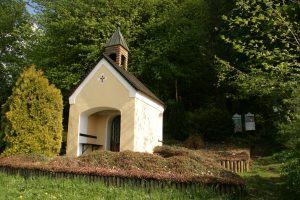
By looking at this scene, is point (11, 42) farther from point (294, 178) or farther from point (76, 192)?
point (294, 178)

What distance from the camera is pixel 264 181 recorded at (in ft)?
38.4

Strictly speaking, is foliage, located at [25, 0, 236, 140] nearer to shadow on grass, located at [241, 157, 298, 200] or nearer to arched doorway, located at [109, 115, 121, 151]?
arched doorway, located at [109, 115, 121, 151]

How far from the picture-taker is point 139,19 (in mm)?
27109

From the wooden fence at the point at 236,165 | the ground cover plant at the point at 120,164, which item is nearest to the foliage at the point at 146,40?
the wooden fence at the point at 236,165

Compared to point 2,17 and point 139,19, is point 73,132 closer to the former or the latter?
point 139,19

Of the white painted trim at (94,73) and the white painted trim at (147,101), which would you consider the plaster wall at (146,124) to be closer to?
the white painted trim at (147,101)

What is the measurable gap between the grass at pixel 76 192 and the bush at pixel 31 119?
116 inches

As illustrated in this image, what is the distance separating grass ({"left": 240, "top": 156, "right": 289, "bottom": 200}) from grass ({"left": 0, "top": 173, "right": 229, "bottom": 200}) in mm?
1789

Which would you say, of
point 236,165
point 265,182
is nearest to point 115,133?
point 236,165

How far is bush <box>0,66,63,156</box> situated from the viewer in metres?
12.4

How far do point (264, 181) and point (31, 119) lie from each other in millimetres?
8445

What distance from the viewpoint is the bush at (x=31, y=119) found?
40.8ft

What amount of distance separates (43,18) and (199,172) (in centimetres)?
2148

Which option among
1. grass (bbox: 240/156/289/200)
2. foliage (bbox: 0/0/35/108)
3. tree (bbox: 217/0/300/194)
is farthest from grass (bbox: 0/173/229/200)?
foliage (bbox: 0/0/35/108)
